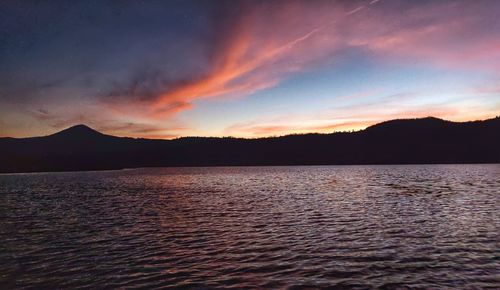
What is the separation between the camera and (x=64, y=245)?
33.2 metres

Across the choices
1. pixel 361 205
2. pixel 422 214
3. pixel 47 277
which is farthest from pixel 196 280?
pixel 361 205

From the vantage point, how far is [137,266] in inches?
1003

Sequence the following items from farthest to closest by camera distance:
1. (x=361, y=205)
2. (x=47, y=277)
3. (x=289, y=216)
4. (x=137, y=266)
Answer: (x=361, y=205) < (x=289, y=216) < (x=137, y=266) < (x=47, y=277)

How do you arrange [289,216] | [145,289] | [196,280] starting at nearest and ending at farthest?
1. [145,289]
2. [196,280]
3. [289,216]

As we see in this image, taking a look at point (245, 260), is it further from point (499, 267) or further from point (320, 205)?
point (320, 205)

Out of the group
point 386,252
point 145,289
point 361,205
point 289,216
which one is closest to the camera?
point 145,289

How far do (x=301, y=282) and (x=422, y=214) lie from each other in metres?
34.0

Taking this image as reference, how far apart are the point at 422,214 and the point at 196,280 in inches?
1489

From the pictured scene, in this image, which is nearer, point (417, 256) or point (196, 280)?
point (196, 280)

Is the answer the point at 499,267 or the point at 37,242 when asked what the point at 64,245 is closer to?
the point at 37,242

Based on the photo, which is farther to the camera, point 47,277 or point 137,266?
point 137,266

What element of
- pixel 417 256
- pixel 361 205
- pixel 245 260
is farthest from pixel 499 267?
pixel 361 205

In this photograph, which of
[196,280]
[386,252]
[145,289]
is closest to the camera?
[145,289]

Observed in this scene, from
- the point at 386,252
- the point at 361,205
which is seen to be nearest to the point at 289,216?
the point at 361,205
